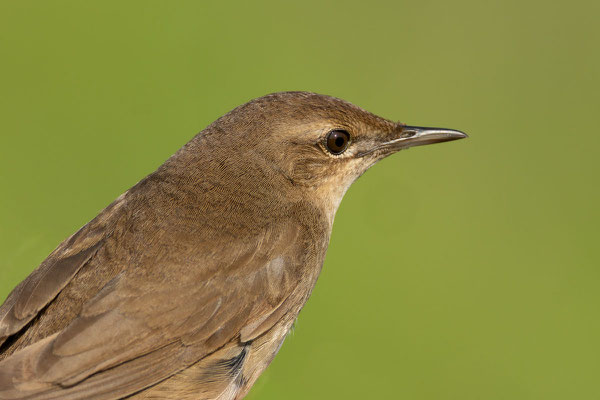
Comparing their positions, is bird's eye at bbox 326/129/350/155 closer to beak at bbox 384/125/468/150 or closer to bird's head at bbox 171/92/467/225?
bird's head at bbox 171/92/467/225

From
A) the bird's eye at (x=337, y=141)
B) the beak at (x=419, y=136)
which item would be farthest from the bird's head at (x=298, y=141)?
the beak at (x=419, y=136)

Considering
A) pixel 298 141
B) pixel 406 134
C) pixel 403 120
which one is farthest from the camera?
pixel 403 120

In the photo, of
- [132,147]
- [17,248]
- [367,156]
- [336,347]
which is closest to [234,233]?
[367,156]

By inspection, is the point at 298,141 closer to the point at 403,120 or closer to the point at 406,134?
the point at 406,134

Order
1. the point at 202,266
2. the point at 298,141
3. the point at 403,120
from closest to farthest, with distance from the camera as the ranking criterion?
the point at 202,266 < the point at 298,141 < the point at 403,120

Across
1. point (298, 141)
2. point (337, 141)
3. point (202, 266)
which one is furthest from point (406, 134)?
point (202, 266)

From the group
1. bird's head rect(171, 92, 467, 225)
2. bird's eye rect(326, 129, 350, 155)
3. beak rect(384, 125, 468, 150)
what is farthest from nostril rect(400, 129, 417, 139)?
bird's eye rect(326, 129, 350, 155)

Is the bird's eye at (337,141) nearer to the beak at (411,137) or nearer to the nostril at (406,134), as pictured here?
the beak at (411,137)
